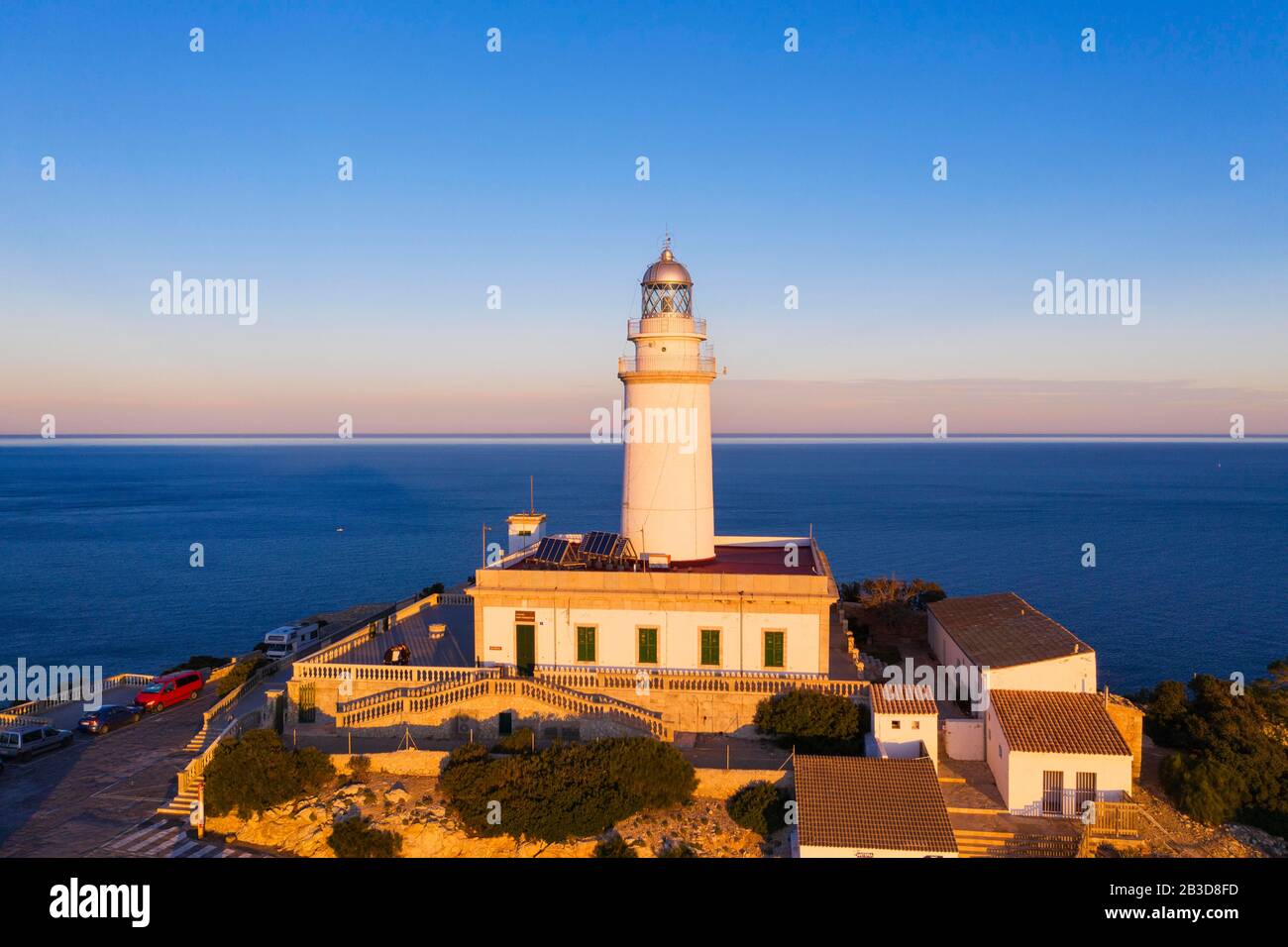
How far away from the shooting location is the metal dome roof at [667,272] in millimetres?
29297

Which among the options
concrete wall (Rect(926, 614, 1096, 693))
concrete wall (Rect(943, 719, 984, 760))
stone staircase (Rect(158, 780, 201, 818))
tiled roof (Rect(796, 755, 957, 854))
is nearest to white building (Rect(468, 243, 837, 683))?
concrete wall (Rect(943, 719, 984, 760))

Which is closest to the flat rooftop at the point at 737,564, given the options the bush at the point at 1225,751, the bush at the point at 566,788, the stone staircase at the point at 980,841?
the bush at the point at 566,788

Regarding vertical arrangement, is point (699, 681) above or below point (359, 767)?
above

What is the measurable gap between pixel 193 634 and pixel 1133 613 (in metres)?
64.6

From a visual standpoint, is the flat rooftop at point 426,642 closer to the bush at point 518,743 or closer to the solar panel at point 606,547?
the bush at point 518,743

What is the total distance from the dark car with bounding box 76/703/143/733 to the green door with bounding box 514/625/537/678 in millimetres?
14430

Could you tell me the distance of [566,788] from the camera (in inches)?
782

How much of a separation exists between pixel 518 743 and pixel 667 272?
16.6m

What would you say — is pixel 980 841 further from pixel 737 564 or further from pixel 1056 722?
pixel 737 564

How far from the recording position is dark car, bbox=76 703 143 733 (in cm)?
2764

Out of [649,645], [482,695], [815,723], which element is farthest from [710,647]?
[482,695]

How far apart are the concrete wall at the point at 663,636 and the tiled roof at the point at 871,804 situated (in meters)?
5.71

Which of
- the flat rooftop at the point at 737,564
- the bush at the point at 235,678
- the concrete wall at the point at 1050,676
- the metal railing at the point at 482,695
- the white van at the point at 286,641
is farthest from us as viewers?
the white van at the point at 286,641
